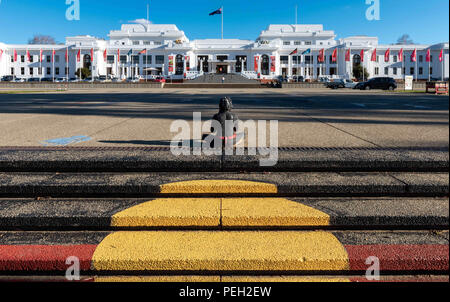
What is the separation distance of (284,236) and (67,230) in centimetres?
180

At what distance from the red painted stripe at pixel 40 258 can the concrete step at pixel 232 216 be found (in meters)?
0.36

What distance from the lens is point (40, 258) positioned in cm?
251

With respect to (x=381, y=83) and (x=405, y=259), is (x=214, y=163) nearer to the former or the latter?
(x=405, y=259)

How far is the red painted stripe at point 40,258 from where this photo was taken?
2496 millimetres

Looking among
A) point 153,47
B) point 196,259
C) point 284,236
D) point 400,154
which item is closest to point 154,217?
point 196,259

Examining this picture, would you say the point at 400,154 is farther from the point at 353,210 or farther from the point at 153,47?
the point at 153,47

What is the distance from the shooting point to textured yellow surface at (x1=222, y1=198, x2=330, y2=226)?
2913 mm

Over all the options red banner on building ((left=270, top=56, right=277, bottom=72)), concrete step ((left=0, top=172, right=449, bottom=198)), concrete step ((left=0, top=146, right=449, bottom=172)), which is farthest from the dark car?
red banner on building ((left=270, top=56, right=277, bottom=72))

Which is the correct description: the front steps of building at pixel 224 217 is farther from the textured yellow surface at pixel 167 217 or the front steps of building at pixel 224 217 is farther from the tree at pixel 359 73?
the tree at pixel 359 73

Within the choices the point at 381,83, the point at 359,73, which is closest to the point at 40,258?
the point at 381,83

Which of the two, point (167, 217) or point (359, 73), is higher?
point (359, 73)

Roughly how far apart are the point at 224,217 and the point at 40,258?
4.49 feet

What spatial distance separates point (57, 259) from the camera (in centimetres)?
252

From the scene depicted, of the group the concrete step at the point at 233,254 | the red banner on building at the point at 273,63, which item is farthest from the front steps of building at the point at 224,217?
the red banner on building at the point at 273,63
